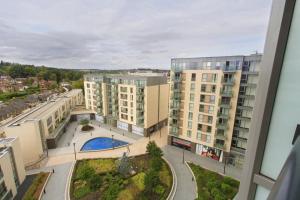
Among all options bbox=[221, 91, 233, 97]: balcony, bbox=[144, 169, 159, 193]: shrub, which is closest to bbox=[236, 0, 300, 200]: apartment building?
bbox=[144, 169, 159, 193]: shrub

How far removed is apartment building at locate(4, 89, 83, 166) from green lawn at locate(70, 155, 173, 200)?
8785 millimetres

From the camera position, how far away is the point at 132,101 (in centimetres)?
3838

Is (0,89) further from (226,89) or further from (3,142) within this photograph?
(226,89)

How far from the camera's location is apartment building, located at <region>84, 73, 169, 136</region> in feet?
123

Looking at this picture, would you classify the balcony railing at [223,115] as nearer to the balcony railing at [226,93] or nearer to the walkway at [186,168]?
the balcony railing at [226,93]

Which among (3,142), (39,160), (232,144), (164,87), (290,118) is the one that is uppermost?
(290,118)

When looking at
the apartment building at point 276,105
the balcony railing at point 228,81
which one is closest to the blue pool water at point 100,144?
the balcony railing at point 228,81

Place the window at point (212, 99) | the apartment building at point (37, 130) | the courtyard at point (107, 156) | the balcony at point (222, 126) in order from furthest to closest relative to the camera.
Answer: the apartment building at point (37, 130)
the window at point (212, 99)
the balcony at point (222, 126)
the courtyard at point (107, 156)

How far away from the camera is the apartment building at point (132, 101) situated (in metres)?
37.4

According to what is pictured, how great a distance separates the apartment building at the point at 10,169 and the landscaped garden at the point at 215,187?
72.6 ft

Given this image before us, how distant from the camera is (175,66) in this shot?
98.4 ft

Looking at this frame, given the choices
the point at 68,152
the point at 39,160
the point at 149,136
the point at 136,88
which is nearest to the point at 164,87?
the point at 136,88

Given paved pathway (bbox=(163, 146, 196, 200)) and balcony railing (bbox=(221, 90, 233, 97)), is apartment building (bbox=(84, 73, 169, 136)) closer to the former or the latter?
paved pathway (bbox=(163, 146, 196, 200))

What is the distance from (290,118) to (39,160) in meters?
35.5
